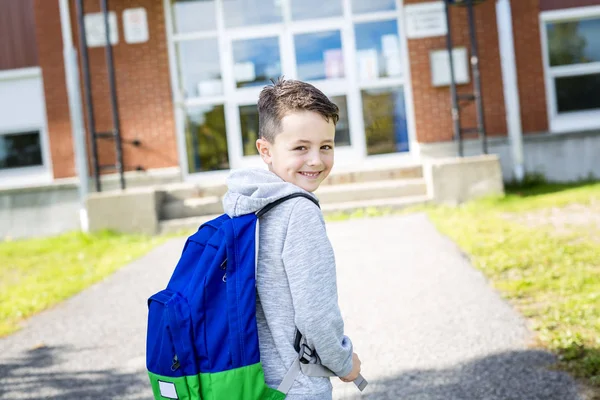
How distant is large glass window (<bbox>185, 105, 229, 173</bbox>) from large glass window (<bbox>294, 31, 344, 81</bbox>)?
1477 millimetres

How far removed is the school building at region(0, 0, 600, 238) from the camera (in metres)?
10.8

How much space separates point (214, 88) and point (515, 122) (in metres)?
4.58

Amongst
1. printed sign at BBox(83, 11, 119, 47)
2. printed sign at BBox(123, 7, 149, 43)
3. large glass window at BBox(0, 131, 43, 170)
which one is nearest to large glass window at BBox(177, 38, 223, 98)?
printed sign at BBox(123, 7, 149, 43)

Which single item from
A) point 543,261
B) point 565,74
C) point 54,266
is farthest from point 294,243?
point 565,74

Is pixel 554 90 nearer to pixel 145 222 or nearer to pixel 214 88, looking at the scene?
pixel 214 88

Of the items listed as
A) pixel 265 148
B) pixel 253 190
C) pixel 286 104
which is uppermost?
pixel 286 104

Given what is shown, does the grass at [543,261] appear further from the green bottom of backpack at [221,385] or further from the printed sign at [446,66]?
the printed sign at [446,66]

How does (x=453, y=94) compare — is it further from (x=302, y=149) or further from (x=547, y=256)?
(x=302, y=149)

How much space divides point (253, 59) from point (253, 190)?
9677mm

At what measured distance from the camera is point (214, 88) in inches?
444

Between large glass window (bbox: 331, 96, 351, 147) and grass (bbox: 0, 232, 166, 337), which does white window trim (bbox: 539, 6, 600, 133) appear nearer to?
large glass window (bbox: 331, 96, 351, 147)

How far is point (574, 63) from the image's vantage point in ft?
37.4

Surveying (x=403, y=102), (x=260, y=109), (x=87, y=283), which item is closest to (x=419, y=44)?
(x=403, y=102)

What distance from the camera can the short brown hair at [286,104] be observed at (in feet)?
6.00
